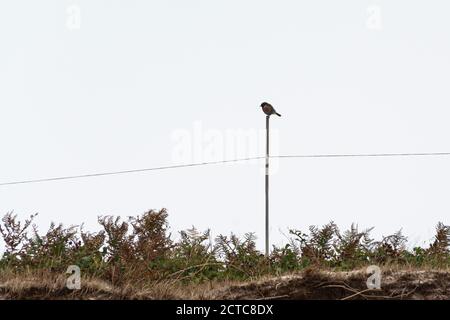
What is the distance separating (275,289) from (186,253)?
1852 mm

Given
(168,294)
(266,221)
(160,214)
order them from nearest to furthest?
(168,294), (266,221), (160,214)

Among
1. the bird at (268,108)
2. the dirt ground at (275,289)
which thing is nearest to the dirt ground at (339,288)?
the dirt ground at (275,289)

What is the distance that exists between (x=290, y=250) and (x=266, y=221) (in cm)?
91

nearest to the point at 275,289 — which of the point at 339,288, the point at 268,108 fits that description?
the point at 339,288

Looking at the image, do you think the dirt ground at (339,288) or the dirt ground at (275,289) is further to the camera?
the dirt ground at (339,288)

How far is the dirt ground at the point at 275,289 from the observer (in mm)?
8578

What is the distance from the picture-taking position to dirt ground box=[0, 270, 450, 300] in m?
8.58

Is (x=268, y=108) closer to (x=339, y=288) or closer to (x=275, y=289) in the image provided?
(x=275, y=289)

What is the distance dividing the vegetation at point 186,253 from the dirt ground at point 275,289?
32 cm

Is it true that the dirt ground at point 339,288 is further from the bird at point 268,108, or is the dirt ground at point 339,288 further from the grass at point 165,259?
the bird at point 268,108

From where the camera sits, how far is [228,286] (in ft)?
29.5

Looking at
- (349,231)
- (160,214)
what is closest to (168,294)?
(160,214)
